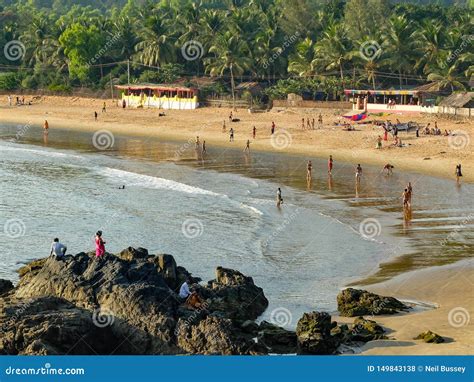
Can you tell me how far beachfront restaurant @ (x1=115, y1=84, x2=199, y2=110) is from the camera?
8619cm

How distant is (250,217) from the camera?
40.8 metres

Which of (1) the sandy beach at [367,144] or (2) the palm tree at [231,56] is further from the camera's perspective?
(2) the palm tree at [231,56]

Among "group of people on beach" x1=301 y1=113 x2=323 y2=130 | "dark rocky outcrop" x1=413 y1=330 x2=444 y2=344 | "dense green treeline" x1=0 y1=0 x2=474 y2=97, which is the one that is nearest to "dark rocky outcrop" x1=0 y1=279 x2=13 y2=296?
"dark rocky outcrop" x1=413 y1=330 x2=444 y2=344


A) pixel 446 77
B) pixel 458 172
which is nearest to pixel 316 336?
pixel 458 172

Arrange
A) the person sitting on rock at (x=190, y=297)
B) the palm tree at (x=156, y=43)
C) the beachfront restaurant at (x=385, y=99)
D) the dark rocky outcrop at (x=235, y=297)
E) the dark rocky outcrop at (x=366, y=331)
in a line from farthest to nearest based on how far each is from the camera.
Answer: the palm tree at (x=156, y=43)
the beachfront restaurant at (x=385, y=99)
the dark rocky outcrop at (x=235, y=297)
the person sitting on rock at (x=190, y=297)
the dark rocky outcrop at (x=366, y=331)

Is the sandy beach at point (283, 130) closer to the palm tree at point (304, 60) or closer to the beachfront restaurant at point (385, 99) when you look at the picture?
the beachfront restaurant at point (385, 99)

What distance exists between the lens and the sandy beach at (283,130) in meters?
55.7

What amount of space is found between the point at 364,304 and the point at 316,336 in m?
4.13

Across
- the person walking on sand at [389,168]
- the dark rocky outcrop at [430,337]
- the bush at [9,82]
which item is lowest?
the dark rocky outcrop at [430,337]

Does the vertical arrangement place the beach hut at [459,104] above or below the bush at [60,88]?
below

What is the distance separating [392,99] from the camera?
76.3 meters

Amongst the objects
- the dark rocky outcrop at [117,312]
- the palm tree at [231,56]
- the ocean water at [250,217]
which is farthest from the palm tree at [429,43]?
the dark rocky outcrop at [117,312]

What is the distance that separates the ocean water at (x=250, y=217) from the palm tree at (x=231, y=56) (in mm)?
25003

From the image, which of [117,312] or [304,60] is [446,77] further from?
[117,312]
